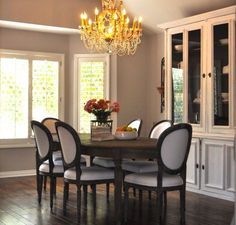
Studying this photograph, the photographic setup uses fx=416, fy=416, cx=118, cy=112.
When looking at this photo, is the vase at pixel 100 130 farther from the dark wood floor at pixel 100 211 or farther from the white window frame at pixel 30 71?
the white window frame at pixel 30 71

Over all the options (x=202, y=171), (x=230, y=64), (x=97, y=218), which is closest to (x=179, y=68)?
(x=230, y=64)

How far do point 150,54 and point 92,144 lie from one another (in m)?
3.70

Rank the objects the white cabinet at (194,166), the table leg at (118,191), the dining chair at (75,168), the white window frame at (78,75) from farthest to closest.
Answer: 1. the white window frame at (78,75)
2. the white cabinet at (194,166)
3. the dining chair at (75,168)
4. the table leg at (118,191)

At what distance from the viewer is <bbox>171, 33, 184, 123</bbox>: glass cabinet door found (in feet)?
19.3

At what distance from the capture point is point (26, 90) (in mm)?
7043

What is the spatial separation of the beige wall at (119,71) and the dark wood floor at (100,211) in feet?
4.61

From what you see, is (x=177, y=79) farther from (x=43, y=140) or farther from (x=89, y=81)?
(x=43, y=140)

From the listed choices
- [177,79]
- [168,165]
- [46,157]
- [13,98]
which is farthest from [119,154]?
[13,98]

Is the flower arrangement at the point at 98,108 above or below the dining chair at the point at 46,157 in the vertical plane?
above

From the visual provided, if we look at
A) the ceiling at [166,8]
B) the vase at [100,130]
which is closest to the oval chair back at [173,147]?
the vase at [100,130]

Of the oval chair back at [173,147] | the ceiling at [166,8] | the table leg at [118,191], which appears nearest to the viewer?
the oval chair back at [173,147]

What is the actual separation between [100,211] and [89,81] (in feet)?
10.6

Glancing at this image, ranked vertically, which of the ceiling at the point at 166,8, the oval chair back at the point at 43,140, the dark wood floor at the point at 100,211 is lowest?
the dark wood floor at the point at 100,211

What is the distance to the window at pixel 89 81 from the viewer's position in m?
7.32
